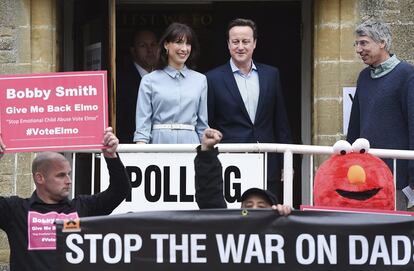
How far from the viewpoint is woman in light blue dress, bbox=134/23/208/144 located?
969cm

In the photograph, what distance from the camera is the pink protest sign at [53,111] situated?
8031 millimetres

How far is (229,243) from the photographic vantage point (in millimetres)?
7332

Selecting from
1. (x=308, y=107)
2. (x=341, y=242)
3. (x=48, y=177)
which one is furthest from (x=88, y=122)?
(x=308, y=107)

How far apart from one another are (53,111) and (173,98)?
5.86 ft

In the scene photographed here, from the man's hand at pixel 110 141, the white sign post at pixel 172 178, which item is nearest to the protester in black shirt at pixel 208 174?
the man's hand at pixel 110 141

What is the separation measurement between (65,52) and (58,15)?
485 millimetres

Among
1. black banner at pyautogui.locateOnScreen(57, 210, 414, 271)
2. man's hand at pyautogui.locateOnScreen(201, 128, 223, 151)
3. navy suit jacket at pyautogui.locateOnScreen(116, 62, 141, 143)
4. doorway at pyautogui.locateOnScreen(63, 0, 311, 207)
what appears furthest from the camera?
doorway at pyautogui.locateOnScreen(63, 0, 311, 207)

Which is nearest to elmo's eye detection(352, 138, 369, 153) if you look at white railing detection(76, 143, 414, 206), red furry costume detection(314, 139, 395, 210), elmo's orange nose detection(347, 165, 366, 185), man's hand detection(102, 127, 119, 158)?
red furry costume detection(314, 139, 395, 210)

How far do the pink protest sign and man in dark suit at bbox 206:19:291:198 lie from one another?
194 cm

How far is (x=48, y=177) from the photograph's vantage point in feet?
26.7

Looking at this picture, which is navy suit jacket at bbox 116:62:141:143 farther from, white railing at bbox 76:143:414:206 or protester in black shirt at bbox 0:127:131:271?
protester in black shirt at bbox 0:127:131:271

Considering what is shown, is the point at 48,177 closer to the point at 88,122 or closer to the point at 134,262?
the point at 88,122

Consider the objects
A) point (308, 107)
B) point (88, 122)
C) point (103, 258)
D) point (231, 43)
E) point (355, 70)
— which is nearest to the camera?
point (103, 258)

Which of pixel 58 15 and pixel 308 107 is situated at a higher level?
pixel 58 15
